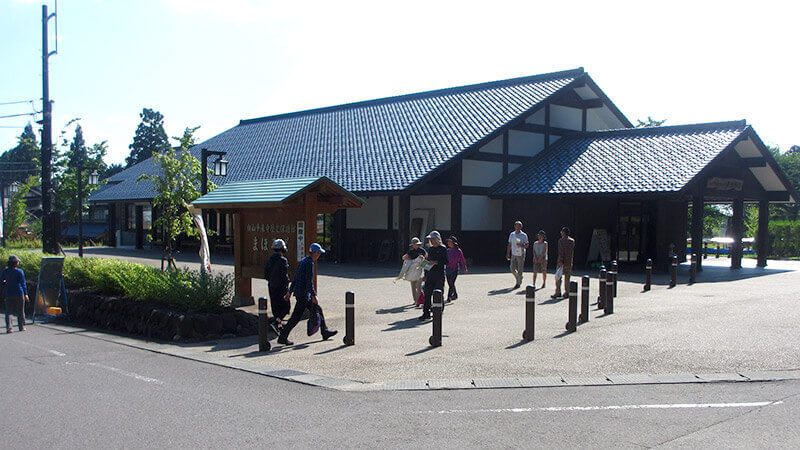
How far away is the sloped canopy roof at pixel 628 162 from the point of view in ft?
72.6

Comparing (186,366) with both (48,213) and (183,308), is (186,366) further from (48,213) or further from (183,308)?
(48,213)

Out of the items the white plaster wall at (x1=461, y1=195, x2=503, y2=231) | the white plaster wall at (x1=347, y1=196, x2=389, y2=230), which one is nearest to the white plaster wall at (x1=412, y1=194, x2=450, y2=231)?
the white plaster wall at (x1=461, y1=195, x2=503, y2=231)

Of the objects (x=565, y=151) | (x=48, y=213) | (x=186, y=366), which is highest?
(x=565, y=151)

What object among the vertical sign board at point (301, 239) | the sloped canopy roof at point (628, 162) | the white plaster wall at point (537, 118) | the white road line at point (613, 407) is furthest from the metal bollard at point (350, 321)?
the white plaster wall at point (537, 118)

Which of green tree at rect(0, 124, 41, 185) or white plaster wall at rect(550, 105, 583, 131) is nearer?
white plaster wall at rect(550, 105, 583, 131)

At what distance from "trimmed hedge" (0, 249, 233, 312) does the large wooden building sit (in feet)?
35.4

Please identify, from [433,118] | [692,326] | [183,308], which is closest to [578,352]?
[692,326]

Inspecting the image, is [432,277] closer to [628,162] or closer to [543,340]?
[543,340]

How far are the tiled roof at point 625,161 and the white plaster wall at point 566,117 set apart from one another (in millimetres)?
1071

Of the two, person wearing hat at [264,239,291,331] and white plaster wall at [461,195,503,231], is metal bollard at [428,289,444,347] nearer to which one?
person wearing hat at [264,239,291,331]

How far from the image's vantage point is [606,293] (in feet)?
43.1

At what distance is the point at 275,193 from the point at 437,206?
13.1 m

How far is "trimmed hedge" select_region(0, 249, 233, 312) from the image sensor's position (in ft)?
39.4

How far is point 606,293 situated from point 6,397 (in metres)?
10.1
